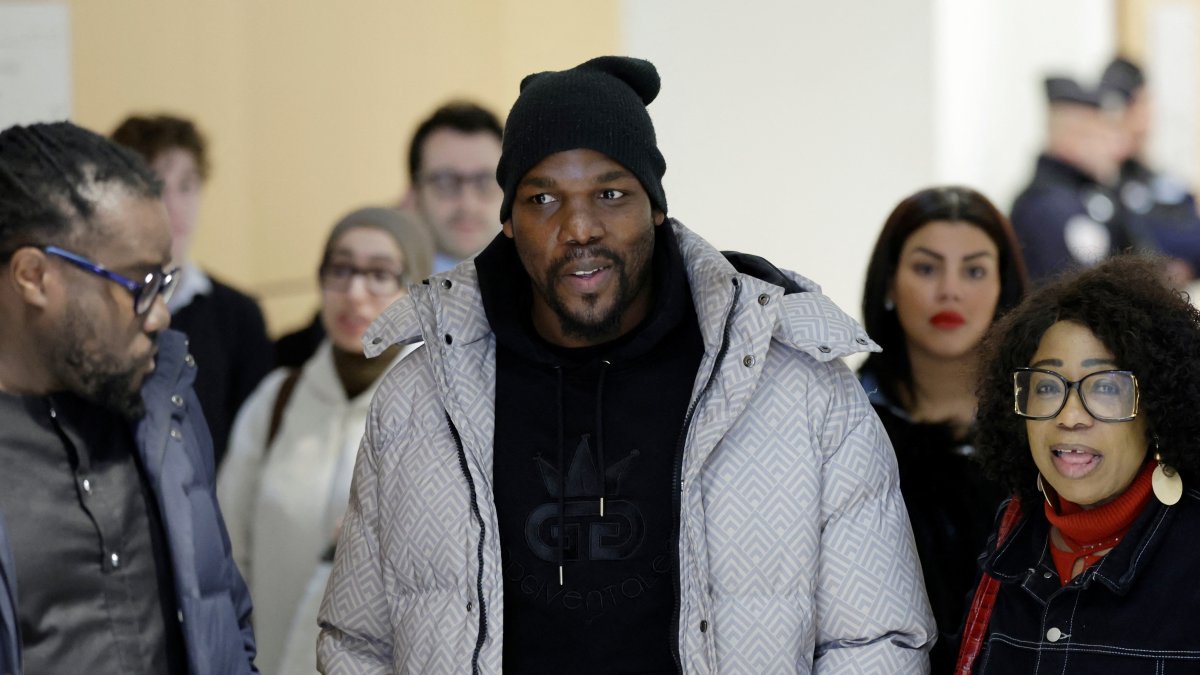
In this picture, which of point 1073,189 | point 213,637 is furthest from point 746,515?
point 1073,189

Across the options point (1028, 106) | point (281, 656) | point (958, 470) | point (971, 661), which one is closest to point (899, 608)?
point (971, 661)

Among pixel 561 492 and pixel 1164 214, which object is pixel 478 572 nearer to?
pixel 561 492

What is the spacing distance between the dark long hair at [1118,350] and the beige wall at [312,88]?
12.4 ft

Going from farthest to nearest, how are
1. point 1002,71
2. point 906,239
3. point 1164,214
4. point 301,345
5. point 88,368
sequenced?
point 1164,214 < point 1002,71 < point 301,345 < point 906,239 < point 88,368

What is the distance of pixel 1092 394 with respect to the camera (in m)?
2.40

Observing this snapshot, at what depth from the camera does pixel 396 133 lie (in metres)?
6.64

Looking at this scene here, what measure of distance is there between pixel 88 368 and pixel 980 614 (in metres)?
1.51

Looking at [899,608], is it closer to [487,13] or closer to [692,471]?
[692,471]

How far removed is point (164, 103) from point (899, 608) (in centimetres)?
439

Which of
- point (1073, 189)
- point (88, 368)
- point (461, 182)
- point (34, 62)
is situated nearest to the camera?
point (88, 368)

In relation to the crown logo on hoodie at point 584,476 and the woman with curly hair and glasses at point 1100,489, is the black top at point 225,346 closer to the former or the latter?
the crown logo on hoodie at point 584,476

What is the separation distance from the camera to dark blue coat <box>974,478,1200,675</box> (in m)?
2.26

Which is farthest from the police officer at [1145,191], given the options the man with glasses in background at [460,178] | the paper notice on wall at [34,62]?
the paper notice on wall at [34,62]

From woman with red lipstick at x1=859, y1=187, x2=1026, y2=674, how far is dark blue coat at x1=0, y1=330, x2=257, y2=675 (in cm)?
128
